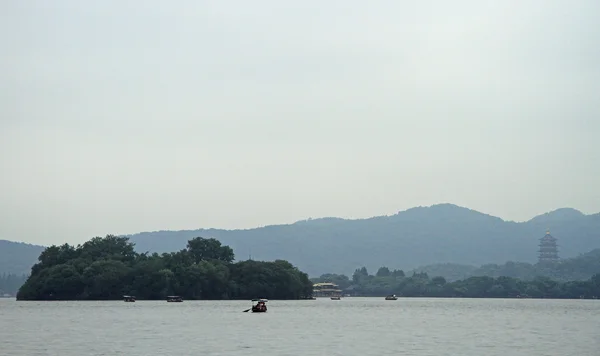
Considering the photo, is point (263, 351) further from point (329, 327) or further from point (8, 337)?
point (329, 327)

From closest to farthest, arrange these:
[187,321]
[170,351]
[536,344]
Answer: [170,351], [536,344], [187,321]

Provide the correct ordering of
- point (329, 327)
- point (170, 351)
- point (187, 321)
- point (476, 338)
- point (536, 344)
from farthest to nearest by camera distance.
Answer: point (187, 321) < point (329, 327) < point (476, 338) < point (536, 344) < point (170, 351)

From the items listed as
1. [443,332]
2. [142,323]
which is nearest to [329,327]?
[443,332]

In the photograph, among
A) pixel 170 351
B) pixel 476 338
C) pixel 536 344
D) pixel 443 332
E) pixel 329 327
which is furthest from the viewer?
pixel 329 327

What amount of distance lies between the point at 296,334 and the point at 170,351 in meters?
28.5

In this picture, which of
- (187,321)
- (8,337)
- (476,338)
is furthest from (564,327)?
(8,337)

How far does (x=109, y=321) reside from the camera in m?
131

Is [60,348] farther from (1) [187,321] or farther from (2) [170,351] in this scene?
(1) [187,321]

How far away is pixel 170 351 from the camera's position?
264 ft

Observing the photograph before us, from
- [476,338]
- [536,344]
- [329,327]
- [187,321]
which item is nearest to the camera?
[536,344]

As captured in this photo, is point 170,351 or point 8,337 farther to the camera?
point 8,337

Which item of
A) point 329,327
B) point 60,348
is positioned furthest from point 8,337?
point 329,327

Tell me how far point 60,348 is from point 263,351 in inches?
700

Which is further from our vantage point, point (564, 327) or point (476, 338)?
point (564, 327)
